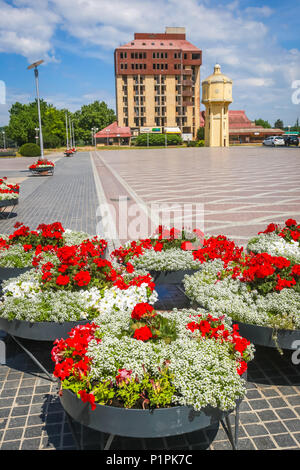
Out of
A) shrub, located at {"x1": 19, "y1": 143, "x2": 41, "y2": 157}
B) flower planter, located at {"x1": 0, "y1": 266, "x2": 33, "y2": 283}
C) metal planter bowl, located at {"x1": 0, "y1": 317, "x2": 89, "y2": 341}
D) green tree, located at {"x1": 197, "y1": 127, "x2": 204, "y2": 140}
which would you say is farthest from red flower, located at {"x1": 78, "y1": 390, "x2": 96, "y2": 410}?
green tree, located at {"x1": 197, "y1": 127, "x2": 204, "y2": 140}

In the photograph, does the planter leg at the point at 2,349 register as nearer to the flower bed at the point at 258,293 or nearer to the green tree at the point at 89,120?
the flower bed at the point at 258,293

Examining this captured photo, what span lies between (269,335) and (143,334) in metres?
1.27

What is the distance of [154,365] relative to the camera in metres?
2.66

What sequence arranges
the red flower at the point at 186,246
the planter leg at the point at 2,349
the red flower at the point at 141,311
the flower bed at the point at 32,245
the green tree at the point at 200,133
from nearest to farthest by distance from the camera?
the red flower at the point at 141,311 < the planter leg at the point at 2,349 < the flower bed at the point at 32,245 < the red flower at the point at 186,246 < the green tree at the point at 200,133

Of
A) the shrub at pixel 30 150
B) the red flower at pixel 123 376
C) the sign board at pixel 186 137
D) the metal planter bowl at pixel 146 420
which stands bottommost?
the metal planter bowl at pixel 146 420

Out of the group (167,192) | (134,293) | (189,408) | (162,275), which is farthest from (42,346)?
(167,192)

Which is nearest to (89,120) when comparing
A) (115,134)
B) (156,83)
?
(115,134)

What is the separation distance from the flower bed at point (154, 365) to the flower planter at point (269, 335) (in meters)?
0.58

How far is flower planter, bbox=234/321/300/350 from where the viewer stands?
346 cm

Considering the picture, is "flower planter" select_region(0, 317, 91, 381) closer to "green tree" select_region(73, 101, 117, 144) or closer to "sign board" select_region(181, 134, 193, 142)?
"sign board" select_region(181, 134, 193, 142)

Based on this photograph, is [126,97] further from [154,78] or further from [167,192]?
[167,192]

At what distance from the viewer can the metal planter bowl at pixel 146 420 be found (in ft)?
8.09

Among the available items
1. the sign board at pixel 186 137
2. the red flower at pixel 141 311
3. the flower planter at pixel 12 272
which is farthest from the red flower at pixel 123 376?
the sign board at pixel 186 137
